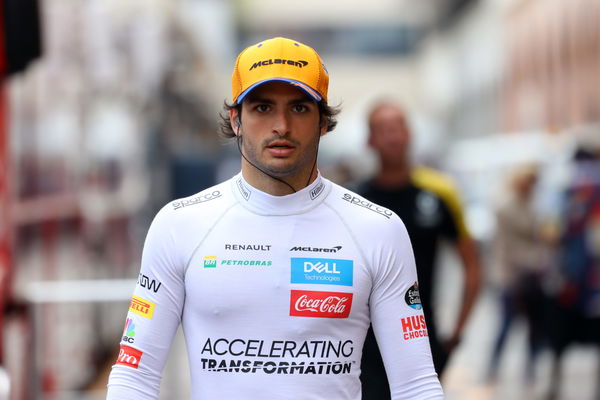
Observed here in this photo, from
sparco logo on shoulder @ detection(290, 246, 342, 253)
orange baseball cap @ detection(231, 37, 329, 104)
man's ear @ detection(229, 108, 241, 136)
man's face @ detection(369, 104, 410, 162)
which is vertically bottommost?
sparco logo on shoulder @ detection(290, 246, 342, 253)

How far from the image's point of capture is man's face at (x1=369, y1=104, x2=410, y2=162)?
5309 millimetres

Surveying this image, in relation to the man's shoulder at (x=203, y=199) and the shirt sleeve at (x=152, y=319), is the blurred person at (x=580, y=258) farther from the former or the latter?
the shirt sleeve at (x=152, y=319)

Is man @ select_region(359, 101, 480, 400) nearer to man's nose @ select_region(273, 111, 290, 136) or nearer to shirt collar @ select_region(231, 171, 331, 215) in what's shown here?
shirt collar @ select_region(231, 171, 331, 215)

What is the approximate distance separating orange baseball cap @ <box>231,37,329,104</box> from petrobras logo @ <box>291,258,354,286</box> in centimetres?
40

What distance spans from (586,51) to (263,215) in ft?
74.0

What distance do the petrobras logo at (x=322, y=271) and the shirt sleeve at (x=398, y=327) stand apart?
8 cm

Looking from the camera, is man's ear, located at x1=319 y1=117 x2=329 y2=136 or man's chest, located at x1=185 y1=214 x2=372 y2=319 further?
man's ear, located at x1=319 y1=117 x2=329 y2=136

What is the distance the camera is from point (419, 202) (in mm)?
5242

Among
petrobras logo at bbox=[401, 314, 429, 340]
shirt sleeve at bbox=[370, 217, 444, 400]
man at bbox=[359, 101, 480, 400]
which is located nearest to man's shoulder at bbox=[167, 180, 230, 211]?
shirt sleeve at bbox=[370, 217, 444, 400]

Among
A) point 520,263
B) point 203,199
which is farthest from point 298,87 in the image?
point 520,263

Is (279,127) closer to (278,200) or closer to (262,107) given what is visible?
(262,107)

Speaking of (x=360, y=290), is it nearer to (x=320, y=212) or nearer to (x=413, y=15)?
(x=320, y=212)

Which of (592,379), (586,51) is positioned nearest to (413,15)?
(586,51)

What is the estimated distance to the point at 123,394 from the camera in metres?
2.66
